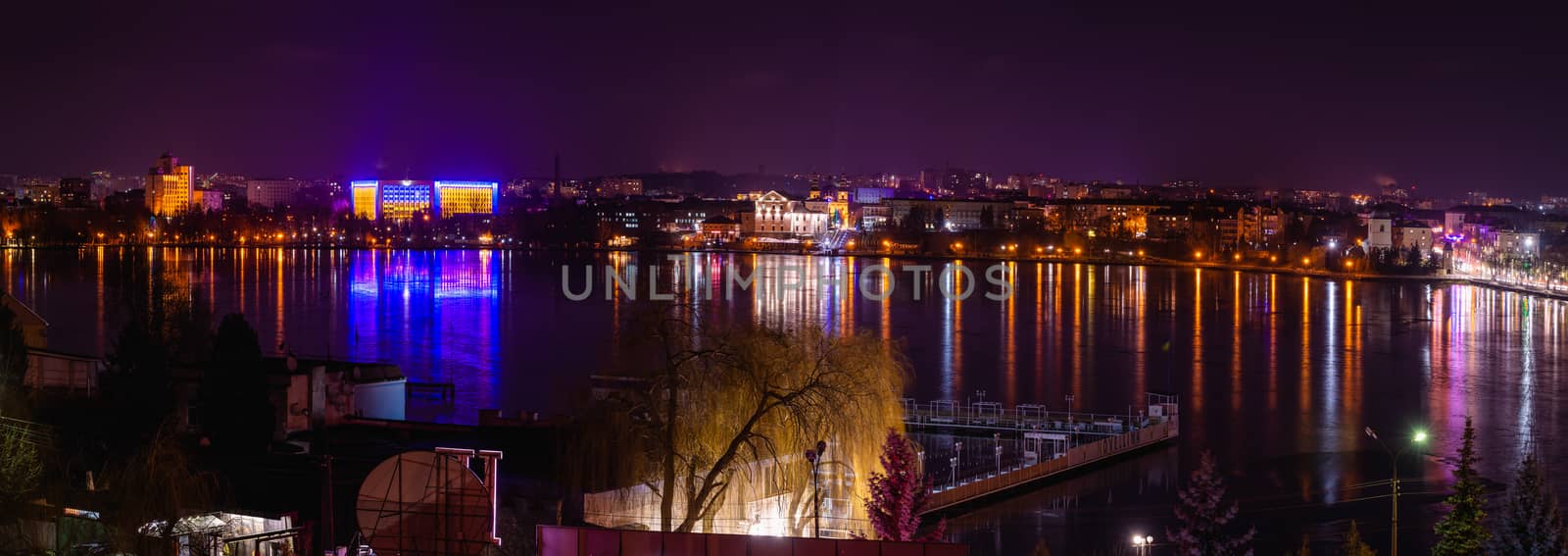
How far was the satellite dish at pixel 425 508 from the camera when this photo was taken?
2.66 meters

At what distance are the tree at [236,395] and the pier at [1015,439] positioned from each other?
3.15 m

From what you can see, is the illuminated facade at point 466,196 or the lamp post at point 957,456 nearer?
the lamp post at point 957,456

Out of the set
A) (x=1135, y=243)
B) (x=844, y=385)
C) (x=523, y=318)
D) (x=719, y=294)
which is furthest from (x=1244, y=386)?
(x=1135, y=243)

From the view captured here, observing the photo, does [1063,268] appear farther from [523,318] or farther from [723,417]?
[723,417]

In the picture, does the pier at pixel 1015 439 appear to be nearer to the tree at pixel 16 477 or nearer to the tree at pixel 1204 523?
the tree at pixel 1204 523

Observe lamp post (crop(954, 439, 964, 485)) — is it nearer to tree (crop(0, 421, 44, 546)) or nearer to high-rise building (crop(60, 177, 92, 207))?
tree (crop(0, 421, 44, 546))

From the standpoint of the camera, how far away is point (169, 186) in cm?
5238

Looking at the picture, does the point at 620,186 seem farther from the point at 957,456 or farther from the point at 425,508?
the point at 425,508

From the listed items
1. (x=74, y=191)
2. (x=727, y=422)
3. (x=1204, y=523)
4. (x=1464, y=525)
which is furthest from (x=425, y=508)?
(x=74, y=191)

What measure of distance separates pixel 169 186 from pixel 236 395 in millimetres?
51450

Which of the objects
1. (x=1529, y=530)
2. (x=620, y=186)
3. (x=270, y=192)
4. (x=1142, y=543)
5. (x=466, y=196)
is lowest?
(x=1142, y=543)

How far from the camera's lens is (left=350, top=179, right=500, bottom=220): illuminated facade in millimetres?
57156

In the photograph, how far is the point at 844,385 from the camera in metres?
5.70

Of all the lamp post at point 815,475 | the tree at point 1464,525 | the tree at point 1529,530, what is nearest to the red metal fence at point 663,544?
the lamp post at point 815,475
